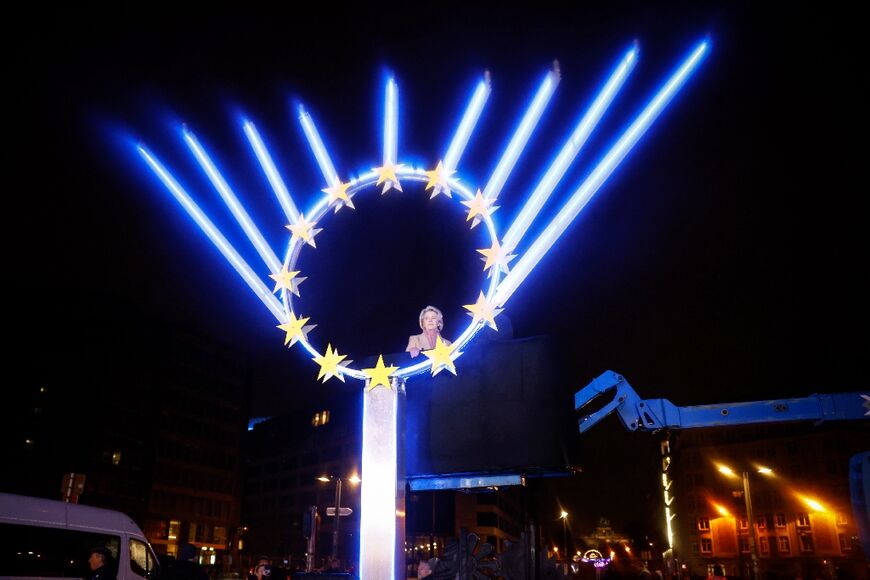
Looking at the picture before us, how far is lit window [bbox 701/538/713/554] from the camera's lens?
355 ft

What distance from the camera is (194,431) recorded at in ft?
323

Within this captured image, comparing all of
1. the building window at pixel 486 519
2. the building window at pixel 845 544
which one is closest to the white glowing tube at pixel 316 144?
the building window at pixel 845 544

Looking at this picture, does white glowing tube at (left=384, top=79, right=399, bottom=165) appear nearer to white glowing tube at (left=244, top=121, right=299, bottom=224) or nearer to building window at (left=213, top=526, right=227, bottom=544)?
white glowing tube at (left=244, top=121, right=299, bottom=224)

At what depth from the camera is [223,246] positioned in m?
9.95

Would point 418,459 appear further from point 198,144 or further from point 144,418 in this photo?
point 144,418

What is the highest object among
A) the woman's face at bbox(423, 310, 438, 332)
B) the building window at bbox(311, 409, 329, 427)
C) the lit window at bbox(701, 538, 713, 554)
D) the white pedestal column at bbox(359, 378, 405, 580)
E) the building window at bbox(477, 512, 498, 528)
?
the building window at bbox(311, 409, 329, 427)

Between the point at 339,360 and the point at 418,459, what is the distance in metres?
2.03

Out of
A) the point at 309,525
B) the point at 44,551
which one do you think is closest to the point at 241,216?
the point at 44,551

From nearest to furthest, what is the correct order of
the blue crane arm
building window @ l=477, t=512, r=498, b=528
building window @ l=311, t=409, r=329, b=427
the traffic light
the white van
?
1. the white van
2. the blue crane arm
3. the traffic light
4. building window @ l=477, t=512, r=498, b=528
5. building window @ l=311, t=409, r=329, b=427

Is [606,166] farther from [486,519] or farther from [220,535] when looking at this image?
[486,519]

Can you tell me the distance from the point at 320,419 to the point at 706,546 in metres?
71.7

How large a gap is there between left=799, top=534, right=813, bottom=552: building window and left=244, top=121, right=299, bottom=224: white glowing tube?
327 ft

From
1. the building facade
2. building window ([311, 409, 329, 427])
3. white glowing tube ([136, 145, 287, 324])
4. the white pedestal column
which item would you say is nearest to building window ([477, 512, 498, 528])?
the building facade

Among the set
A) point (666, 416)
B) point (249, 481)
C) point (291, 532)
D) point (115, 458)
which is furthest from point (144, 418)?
point (666, 416)
